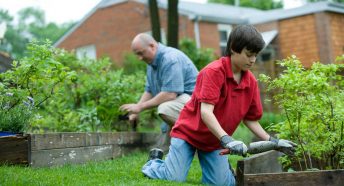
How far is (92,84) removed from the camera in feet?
26.1

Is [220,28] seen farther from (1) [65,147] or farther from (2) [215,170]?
(2) [215,170]

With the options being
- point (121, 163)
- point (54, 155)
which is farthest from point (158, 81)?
point (54, 155)

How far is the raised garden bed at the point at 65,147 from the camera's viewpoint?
16.6 ft

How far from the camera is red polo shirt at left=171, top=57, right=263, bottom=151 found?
459cm

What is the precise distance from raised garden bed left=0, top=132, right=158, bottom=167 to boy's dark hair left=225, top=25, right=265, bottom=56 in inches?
80.5

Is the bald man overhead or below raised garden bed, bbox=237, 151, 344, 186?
overhead

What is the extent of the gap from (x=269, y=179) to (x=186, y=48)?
50.1 feet

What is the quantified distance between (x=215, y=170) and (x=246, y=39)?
1.33 metres

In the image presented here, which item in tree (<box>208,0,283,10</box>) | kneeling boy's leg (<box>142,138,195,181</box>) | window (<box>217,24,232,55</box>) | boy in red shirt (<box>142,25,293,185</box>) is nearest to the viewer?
boy in red shirt (<box>142,25,293,185</box>)

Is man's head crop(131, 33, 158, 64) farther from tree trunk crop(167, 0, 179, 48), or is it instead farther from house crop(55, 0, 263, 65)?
house crop(55, 0, 263, 65)

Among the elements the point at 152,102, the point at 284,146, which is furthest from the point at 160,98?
the point at 284,146

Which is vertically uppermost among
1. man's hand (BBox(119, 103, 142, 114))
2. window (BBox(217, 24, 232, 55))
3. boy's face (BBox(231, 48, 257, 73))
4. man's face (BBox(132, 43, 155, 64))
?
window (BBox(217, 24, 232, 55))

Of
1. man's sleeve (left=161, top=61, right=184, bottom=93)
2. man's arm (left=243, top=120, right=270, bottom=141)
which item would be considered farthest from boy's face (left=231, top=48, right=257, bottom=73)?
man's sleeve (left=161, top=61, right=184, bottom=93)

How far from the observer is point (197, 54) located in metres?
17.8
